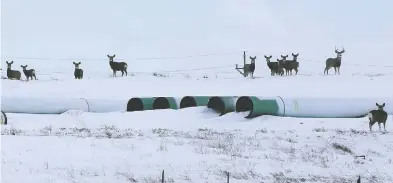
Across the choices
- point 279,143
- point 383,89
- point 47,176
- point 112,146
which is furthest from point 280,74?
point 47,176

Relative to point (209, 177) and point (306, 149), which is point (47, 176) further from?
point (306, 149)

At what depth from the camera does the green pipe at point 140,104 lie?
25.2m

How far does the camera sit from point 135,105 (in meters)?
25.5

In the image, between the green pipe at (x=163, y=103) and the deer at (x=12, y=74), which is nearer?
the green pipe at (x=163, y=103)

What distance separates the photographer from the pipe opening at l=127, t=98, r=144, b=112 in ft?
82.9

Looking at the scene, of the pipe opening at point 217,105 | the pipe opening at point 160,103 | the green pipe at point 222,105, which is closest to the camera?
the green pipe at point 222,105

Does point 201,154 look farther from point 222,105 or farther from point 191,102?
point 191,102

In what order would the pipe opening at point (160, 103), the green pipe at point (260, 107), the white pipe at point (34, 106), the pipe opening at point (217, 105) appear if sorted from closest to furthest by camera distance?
the green pipe at point (260, 107) → the pipe opening at point (217, 105) → the white pipe at point (34, 106) → the pipe opening at point (160, 103)

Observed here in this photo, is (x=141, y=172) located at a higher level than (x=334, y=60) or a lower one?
lower

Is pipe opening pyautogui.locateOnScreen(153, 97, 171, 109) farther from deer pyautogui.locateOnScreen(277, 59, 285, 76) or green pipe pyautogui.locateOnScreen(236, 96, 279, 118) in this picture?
deer pyautogui.locateOnScreen(277, 59, 285, 76)

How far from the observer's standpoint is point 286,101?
73.0 feet

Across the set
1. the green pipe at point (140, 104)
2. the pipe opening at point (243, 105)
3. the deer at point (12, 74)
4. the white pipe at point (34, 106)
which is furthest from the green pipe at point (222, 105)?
the deer at point (12, 74)

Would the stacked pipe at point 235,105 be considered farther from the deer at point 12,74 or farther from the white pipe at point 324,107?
the deer at point 12,74

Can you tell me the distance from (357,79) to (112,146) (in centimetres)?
2325
